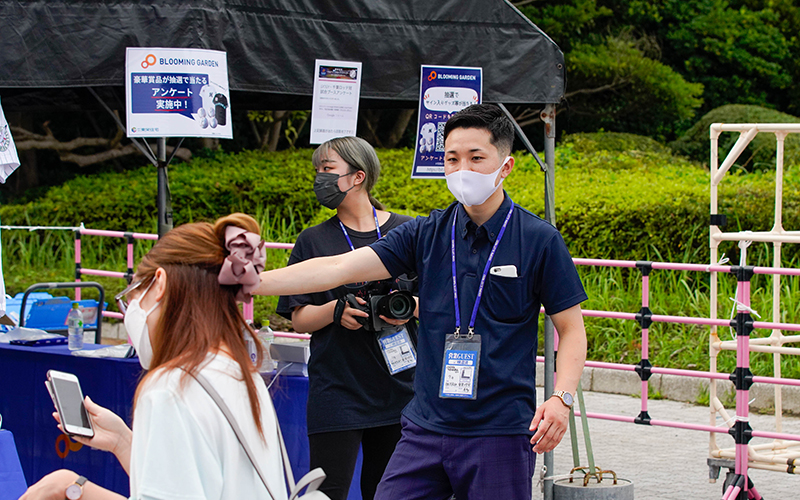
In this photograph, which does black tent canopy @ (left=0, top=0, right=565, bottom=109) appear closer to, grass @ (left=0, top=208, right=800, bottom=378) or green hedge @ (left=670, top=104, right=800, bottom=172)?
grass @ (left=0, top=208, right=800, bottom=378)

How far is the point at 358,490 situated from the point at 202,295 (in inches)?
91.5

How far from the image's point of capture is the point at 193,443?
1854 millimetres

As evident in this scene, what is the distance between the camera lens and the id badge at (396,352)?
358 cm

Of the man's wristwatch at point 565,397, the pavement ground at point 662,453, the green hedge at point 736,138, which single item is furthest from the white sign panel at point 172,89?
the green hedge at point 736,138

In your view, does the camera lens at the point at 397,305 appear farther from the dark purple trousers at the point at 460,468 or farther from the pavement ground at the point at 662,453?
the pavement ground at the point at 662,453

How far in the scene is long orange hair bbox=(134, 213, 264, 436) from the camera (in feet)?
6.57

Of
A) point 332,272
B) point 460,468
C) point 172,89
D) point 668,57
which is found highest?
point 668,57

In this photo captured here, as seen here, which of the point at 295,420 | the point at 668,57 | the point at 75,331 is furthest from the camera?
the point at 668,57

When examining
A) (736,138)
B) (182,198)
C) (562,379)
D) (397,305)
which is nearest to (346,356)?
(397,305)

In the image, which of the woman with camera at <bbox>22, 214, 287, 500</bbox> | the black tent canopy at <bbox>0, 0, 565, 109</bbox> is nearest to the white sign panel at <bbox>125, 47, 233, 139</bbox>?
the black tent canopy at <bbox>0, 0, 565, 109</bbox>

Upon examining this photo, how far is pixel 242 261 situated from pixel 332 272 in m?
1.05

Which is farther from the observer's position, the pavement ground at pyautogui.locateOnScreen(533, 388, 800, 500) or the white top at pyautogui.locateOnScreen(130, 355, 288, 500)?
the pavement ground at pyautogui.locateOnScreen(533, 388, 800, 500)

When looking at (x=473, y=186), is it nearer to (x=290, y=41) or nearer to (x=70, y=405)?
(x=70, y=405)

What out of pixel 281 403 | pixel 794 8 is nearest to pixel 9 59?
pixel 281 403
